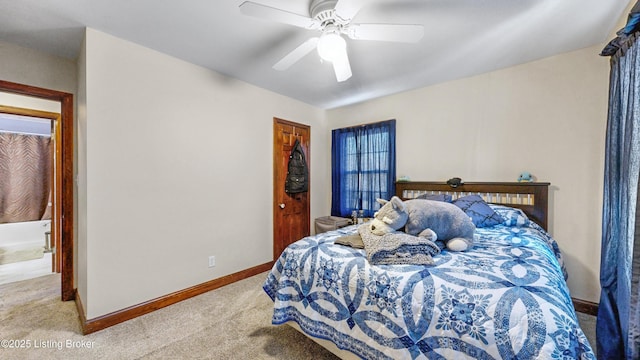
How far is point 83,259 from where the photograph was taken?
6.82ft

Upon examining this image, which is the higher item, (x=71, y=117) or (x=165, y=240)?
(x=71, y=117)

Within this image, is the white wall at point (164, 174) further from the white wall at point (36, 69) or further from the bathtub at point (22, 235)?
the bathtub at point (22, 235)

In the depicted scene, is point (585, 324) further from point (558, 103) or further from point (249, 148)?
point (249, 148)

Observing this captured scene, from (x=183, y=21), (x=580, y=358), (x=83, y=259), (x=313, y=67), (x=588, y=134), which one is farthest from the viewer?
(x=313, y=67)

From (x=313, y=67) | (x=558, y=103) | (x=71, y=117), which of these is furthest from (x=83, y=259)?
(x=558, y=103)

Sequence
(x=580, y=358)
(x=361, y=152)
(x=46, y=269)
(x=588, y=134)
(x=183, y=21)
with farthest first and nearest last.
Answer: (x=361, y=152)
(x=46, y=269)
(x=588, y=134)
(x=183, y=21)
(x=580, y=358)

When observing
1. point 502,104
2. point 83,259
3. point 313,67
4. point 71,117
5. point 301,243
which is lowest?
point 83,259

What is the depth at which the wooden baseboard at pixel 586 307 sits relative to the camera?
7.32ft

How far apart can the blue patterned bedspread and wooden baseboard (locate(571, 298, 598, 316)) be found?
113cm

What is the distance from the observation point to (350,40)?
2146mm

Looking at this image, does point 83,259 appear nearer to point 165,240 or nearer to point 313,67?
point 165,240

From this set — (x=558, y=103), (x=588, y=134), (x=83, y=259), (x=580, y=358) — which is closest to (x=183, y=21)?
(x=83, y=259)

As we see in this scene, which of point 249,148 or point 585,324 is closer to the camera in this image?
point 585,324

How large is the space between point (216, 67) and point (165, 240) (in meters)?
1.89
